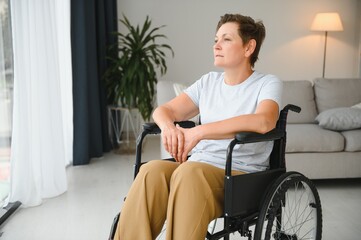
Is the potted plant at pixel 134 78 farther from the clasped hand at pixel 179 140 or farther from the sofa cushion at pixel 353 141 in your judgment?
the clasped hand at pixel 179 140

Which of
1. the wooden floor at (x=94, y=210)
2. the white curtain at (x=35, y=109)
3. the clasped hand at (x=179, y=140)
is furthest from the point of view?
the white curtain at (x=35, y=109)

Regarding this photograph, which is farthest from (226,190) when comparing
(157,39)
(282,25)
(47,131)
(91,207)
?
(282,25)

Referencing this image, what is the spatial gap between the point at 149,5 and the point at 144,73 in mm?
1047

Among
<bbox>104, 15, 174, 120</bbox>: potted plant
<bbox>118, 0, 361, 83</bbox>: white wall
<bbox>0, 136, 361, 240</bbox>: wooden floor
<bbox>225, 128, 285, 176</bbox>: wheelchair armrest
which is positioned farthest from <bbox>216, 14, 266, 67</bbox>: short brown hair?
<bbox>118, 0, 361, 83</bbox>: white wall

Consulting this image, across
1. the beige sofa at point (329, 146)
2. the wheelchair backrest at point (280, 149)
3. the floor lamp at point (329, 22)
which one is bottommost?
the beige sofa at point (329, 146)

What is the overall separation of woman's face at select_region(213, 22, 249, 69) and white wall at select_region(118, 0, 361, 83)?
10.0 feet

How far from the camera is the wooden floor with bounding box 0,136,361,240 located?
239 centimetres

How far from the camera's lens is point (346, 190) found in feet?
10.1

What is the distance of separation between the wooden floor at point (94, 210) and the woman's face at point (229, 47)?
104 centimetres

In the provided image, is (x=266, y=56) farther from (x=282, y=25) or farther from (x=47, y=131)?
(x=47, y=131)

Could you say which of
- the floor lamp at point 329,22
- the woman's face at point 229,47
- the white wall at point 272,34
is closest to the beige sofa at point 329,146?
the woman's face at point 229,47

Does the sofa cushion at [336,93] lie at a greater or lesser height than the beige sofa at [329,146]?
greater

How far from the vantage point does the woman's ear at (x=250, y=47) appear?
179 centimetres

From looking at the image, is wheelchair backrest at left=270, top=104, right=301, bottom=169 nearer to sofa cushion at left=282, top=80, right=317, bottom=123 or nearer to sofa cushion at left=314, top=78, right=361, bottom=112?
sofa cushion at left=282, top=80, right=317, bottom=123
